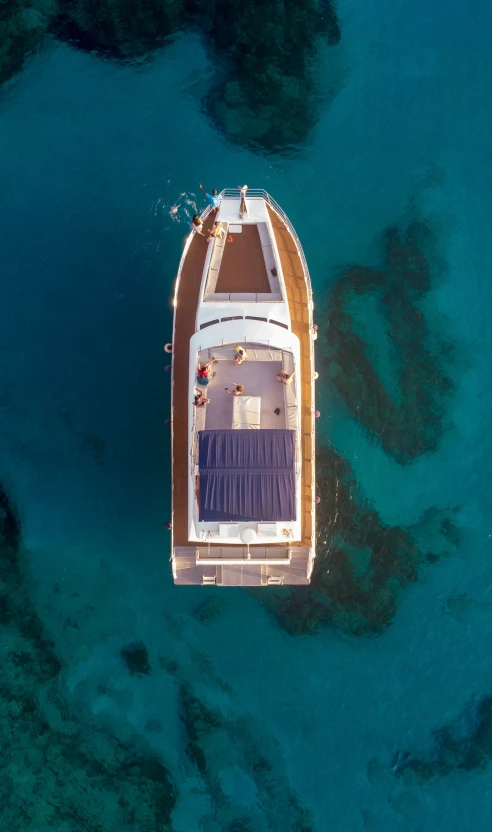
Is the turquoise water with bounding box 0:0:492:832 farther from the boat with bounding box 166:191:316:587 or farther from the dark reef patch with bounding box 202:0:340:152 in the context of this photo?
the boat with bounding box 166:191:316:587

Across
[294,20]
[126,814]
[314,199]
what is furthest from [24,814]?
[294,20]

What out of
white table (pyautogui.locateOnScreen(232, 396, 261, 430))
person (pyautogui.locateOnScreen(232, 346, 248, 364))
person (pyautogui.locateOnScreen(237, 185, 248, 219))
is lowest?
white table (pyautogui.locateOnScreen(232, 396, 261, 430))

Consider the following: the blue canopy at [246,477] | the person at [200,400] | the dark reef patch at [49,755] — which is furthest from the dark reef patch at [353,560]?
the dark reef patch at [49,755]

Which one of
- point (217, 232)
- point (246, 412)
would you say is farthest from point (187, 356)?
point (217, 232)

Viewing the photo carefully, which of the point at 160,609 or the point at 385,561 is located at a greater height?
the point at 385,561

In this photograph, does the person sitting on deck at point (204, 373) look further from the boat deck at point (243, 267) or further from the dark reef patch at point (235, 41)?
the dark reef patch at point (235, 41)

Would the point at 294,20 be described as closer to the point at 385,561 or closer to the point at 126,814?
the point at 385,561

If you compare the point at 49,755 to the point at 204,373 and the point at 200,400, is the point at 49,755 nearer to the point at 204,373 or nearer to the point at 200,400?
the point at 200,400

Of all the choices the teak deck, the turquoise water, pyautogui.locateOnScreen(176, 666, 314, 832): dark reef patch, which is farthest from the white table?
pyautogui.locateOnScreen(176, 666, 314, 832): dark reef patch
